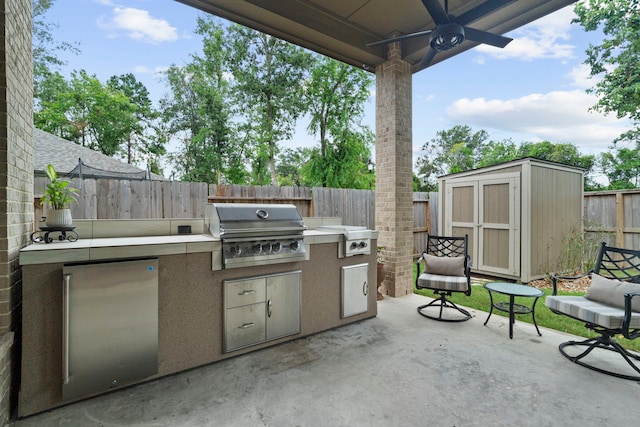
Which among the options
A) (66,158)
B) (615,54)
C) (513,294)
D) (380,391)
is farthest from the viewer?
(615,54)

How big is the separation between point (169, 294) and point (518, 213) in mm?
5413

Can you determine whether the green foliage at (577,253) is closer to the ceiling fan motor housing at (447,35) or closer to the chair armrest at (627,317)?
the chair armrest at (627,317)

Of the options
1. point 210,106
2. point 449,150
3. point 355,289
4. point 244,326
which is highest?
point 449,150

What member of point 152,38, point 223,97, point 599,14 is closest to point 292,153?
point 223,97

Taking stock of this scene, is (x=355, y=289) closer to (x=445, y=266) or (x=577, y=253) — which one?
(x=445, y=266)

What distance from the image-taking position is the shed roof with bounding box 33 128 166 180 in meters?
6.07

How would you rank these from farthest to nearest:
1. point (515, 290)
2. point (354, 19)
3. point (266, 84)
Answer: point (266, 84) → point (354, 19) → point (515, 290)

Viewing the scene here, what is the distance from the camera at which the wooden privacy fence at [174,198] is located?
4043 mm

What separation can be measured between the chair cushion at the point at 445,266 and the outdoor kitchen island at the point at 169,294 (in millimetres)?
746

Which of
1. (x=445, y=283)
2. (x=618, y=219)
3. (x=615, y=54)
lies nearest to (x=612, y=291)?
(x=445, y=283)

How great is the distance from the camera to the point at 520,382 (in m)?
2.20

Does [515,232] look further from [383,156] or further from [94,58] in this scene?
[94,58]

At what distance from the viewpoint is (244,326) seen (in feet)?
8.54

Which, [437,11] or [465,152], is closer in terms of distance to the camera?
[437,11]
